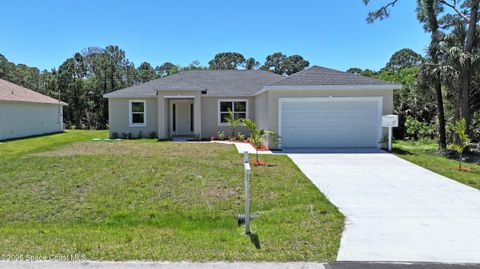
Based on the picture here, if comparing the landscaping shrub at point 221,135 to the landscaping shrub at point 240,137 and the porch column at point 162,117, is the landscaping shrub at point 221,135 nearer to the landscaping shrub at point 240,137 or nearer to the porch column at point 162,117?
the landscaping shrub at point 240,137

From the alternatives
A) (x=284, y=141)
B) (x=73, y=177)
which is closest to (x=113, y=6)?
(x=284, y=141)

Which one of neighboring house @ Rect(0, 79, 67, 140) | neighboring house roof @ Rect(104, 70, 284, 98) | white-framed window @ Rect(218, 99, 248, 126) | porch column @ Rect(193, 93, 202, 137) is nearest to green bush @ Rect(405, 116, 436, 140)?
neighboring house roof @ Rect(104, 70, 284, 98)

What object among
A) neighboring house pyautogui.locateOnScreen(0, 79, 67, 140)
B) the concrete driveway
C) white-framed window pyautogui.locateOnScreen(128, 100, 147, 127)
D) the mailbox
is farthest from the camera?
white-framed window pyautogui.locateOnScreen(128, 100, 147, 127)

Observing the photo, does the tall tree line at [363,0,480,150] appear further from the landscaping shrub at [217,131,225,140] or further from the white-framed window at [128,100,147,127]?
the white-framed window at [128,100,147,127]

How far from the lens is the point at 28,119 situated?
25.0 m

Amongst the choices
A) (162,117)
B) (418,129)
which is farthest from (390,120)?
(162,117)

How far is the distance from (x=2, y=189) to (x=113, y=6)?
1445 centimetres

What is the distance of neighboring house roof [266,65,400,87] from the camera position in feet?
52.0

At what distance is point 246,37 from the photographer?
35.2 meters

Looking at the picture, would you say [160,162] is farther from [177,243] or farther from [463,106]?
[463,106]

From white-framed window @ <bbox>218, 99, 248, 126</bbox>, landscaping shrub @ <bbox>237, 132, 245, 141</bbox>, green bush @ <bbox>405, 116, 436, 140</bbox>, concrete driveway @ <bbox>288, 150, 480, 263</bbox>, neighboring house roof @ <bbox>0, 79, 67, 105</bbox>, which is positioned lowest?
concrete driveway @ <bbox>288, 150, 480, 263</bbox>

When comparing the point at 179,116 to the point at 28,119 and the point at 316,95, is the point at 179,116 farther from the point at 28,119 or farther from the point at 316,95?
the point at 28,119

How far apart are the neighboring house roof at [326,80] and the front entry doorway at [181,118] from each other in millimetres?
8764

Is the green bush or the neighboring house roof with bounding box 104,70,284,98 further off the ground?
the neighboring house roof with bounding box 104,70,284,98
